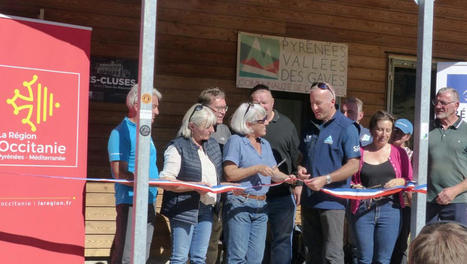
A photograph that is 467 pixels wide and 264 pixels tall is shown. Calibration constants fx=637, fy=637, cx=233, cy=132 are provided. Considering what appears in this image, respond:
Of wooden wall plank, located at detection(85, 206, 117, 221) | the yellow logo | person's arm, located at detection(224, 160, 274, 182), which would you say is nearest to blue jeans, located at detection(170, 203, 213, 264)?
person's arm, located at detection(224, 160, 274, 182)

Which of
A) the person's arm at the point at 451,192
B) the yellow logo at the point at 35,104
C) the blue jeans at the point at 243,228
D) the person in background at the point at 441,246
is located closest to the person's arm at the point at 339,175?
the blue jeans at the point at 243,228

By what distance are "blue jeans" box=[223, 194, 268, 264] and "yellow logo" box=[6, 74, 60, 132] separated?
1511 millimetres

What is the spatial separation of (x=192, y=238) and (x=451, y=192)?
2.06m

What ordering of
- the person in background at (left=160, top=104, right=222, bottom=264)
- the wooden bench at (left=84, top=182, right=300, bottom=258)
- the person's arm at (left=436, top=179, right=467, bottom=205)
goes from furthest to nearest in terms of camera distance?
the wooden bench at (left=84, top=182, right=300, bottom=258)
the person's arm at (left=436, top=179, right=467, bottom=205)
the person in background at (left=160, top=104, right=222, bottom=264)

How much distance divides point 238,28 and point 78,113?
3.15 m

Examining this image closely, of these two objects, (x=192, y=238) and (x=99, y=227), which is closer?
(x=192, y=238)

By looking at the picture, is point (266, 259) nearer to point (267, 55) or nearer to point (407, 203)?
point (407, 203)

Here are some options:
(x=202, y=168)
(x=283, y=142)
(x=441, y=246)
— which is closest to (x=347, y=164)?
(x=283, y=142)

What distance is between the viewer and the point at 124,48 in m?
6.92

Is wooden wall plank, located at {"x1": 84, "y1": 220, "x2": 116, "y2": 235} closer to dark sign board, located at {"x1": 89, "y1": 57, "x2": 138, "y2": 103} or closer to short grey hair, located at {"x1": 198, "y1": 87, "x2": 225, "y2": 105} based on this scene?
dark sign board, located at {"x1": 89, "y1": 57, "x2": 138, "y2": 103}

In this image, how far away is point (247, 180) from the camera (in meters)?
5.02

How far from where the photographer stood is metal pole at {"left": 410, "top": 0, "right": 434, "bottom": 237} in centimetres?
464

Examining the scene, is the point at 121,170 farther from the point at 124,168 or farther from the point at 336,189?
the point at 336,189

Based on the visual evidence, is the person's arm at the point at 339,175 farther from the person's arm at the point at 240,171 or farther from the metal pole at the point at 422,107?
the metal pole at the point at 422,107
